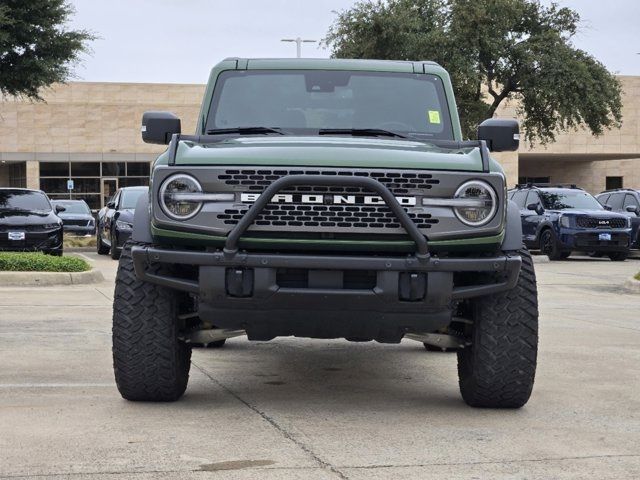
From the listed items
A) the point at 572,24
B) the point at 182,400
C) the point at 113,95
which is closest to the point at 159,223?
the point at 182,400

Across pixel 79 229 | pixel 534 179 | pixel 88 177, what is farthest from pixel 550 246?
pixel 534 179

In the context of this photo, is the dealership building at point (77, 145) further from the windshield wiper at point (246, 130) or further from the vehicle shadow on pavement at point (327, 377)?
the windshield wiper at point (246, 130)

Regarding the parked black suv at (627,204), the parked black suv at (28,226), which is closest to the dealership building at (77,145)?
the parked black suv at (627,204)

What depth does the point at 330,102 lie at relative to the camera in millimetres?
7508

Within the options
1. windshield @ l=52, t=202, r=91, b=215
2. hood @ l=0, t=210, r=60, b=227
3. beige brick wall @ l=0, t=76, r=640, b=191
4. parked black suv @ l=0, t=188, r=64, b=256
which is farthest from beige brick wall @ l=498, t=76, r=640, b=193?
hood @ l=0, t=210, r=60, b=227

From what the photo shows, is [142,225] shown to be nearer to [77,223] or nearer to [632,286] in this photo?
[632,286]

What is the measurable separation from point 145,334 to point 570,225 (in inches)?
791

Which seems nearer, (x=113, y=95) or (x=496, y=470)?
(x=496, y=470)

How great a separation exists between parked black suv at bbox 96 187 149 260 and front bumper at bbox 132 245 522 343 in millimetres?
16984

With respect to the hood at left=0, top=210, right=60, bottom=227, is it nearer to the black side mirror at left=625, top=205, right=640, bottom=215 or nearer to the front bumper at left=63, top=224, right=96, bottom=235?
the front bumper at left=63, top=224, right=96, bottom=235

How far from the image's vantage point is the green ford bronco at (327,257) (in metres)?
5.73

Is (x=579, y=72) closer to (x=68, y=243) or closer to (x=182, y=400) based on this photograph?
(x=68, y=243)

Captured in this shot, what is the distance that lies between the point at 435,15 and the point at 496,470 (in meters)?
32.3

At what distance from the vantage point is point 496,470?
5.00m
